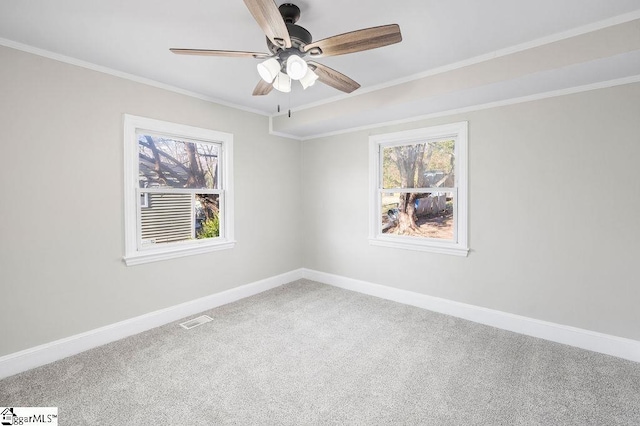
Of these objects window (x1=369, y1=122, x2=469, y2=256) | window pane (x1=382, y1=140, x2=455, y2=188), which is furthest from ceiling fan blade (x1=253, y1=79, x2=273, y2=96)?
window pane (x1=382, y1=140, x2=455, y2=188)

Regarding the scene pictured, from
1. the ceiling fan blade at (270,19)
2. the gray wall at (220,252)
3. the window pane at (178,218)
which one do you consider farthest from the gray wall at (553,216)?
the window pane at (178,218)

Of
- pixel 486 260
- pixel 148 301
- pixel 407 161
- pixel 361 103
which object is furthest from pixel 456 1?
pixel 148 301

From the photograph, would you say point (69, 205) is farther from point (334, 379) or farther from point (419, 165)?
point (419, 165)

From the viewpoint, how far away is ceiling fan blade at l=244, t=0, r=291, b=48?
1.41 m

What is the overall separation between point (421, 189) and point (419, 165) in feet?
1.00

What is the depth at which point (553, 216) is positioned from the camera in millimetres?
2820

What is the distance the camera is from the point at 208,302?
3607 millimetres

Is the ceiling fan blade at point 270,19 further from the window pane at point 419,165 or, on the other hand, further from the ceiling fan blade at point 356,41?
the window pane at point 419,165

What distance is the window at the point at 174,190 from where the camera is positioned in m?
2.99

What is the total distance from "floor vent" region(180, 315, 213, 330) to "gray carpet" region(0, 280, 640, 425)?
8 centimetres

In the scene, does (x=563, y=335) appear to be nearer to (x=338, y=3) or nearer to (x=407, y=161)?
(x=407, y=161)

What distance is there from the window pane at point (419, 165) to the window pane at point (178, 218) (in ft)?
7.36

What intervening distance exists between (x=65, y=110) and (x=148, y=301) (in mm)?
1886

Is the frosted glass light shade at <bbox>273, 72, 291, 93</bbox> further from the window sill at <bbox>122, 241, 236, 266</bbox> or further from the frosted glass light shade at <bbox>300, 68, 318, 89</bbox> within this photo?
the window sill at <bbox>122, 241, 236, 266</bbox>
